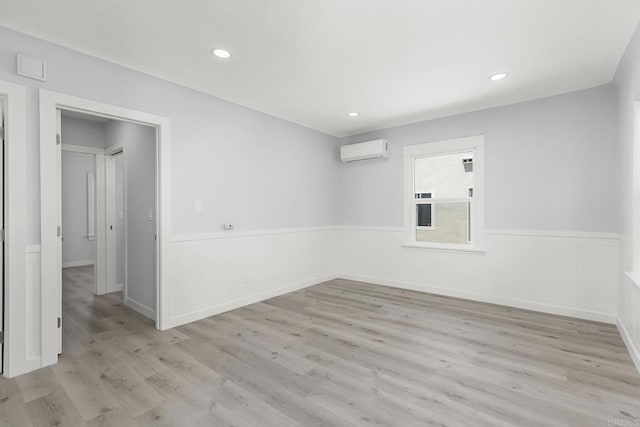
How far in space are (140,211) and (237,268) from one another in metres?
1.40

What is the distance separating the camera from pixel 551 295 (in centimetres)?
361

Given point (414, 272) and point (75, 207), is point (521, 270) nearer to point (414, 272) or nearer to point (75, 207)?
point (414, 272)

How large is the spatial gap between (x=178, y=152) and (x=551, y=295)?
457 centimetres

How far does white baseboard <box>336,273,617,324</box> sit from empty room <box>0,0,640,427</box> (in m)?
0.02

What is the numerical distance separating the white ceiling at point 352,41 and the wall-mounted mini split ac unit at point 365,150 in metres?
1.27

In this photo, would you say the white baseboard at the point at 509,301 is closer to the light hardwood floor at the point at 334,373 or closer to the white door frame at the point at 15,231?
the light hardwood floor at the point at 334,373

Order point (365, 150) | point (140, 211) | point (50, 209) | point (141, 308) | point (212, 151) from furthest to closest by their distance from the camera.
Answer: point (365, 150) → point (140, 211) → point (141, 308) → point (212, 151) → point (50, 209)

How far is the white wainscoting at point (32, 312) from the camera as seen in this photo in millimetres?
2342

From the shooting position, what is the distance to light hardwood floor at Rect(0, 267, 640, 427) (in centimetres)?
183

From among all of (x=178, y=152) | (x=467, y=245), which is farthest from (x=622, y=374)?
(x=178, y=152)

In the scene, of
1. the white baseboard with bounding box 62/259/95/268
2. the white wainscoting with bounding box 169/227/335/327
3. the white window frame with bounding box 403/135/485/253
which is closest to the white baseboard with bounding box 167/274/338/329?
the white wainscoting with bounding box 169/227/335/327

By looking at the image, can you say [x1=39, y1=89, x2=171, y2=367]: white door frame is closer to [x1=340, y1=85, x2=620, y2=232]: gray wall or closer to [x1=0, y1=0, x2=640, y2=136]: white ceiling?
[x1=0, y1=0, x2=640, y2=136]: white ceiling

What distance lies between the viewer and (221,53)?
266cm

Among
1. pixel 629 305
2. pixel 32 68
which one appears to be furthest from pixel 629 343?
pixel 32 68
